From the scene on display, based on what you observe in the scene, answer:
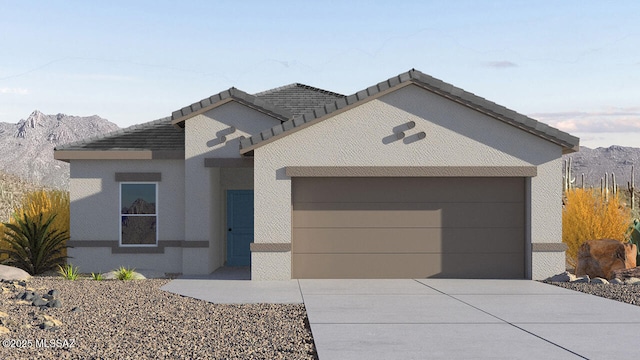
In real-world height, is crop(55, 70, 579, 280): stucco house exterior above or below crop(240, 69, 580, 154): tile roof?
below

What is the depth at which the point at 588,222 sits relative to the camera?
22.1 m

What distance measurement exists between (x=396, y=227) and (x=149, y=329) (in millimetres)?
8578

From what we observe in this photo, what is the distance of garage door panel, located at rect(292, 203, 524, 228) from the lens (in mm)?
18812

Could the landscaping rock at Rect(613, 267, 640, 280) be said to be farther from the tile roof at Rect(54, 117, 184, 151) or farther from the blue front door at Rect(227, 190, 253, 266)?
Answer: the tile roof at Rect(54, 117, 184, 151)

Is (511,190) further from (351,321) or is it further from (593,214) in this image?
(351,321)

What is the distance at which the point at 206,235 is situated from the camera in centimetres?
2058

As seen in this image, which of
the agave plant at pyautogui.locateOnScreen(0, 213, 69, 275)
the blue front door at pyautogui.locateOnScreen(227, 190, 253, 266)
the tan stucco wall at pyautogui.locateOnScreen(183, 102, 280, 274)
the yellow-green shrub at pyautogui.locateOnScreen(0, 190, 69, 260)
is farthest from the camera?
the blue front door at pyautogui.locateOnScreen(227, 190, 253, 266)

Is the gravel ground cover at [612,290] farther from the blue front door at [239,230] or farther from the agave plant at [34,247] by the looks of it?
the agave plant at [34,247]

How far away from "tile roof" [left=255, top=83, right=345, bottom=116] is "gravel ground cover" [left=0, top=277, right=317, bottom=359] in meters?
9.79

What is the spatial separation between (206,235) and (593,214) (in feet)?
34.2

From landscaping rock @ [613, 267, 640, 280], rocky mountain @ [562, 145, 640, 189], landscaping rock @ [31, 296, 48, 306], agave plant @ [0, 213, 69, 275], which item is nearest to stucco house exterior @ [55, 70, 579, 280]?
landscaping rock @ [613, 267, 640, 280]

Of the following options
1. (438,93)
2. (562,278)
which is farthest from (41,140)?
(562,278)

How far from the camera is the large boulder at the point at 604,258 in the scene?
19.2m

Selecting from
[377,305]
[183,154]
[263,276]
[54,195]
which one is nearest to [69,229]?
[54,195]
